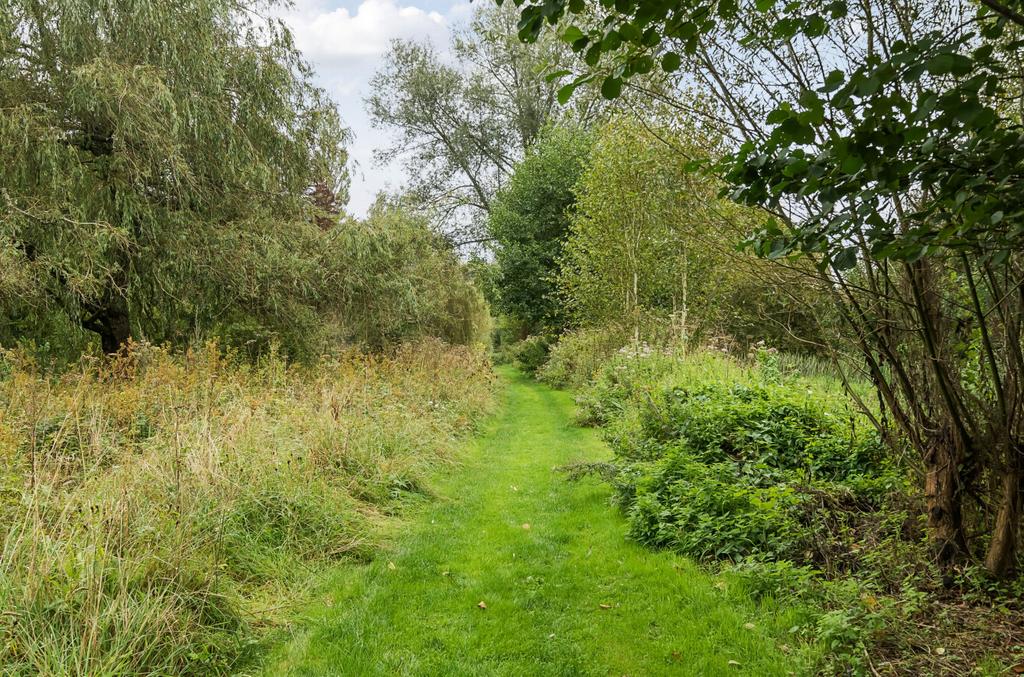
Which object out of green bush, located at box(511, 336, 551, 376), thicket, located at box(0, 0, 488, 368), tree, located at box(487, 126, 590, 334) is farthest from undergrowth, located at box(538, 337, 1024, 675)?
tree, located at box(487, 126, 590, 334)

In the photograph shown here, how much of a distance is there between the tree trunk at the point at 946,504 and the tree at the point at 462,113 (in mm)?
22254

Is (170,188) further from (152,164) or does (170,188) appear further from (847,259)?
(847,259)

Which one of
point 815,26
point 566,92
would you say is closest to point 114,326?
point 566,92

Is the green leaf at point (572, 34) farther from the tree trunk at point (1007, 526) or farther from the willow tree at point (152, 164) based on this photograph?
the willow tree at point (152, 164)

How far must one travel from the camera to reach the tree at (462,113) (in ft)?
82.3

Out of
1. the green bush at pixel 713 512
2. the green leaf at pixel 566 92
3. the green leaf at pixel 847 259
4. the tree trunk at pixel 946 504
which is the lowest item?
the green bush at pixel 713 512

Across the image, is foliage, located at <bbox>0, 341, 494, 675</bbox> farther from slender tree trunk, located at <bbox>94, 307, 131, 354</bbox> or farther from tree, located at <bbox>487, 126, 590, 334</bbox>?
tree, located at <bbox>487, 126, 590, 334</bbox>

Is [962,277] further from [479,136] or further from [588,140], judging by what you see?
[479,136]

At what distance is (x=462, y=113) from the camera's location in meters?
26.1

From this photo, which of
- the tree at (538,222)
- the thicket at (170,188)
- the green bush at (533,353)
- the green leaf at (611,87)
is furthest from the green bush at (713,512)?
the green bush at (533,353)

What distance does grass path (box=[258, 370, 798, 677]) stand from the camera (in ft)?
11.5

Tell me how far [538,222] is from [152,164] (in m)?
14.3

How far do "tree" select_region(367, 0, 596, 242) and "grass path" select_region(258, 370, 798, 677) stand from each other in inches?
818

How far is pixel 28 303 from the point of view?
8.70 m
